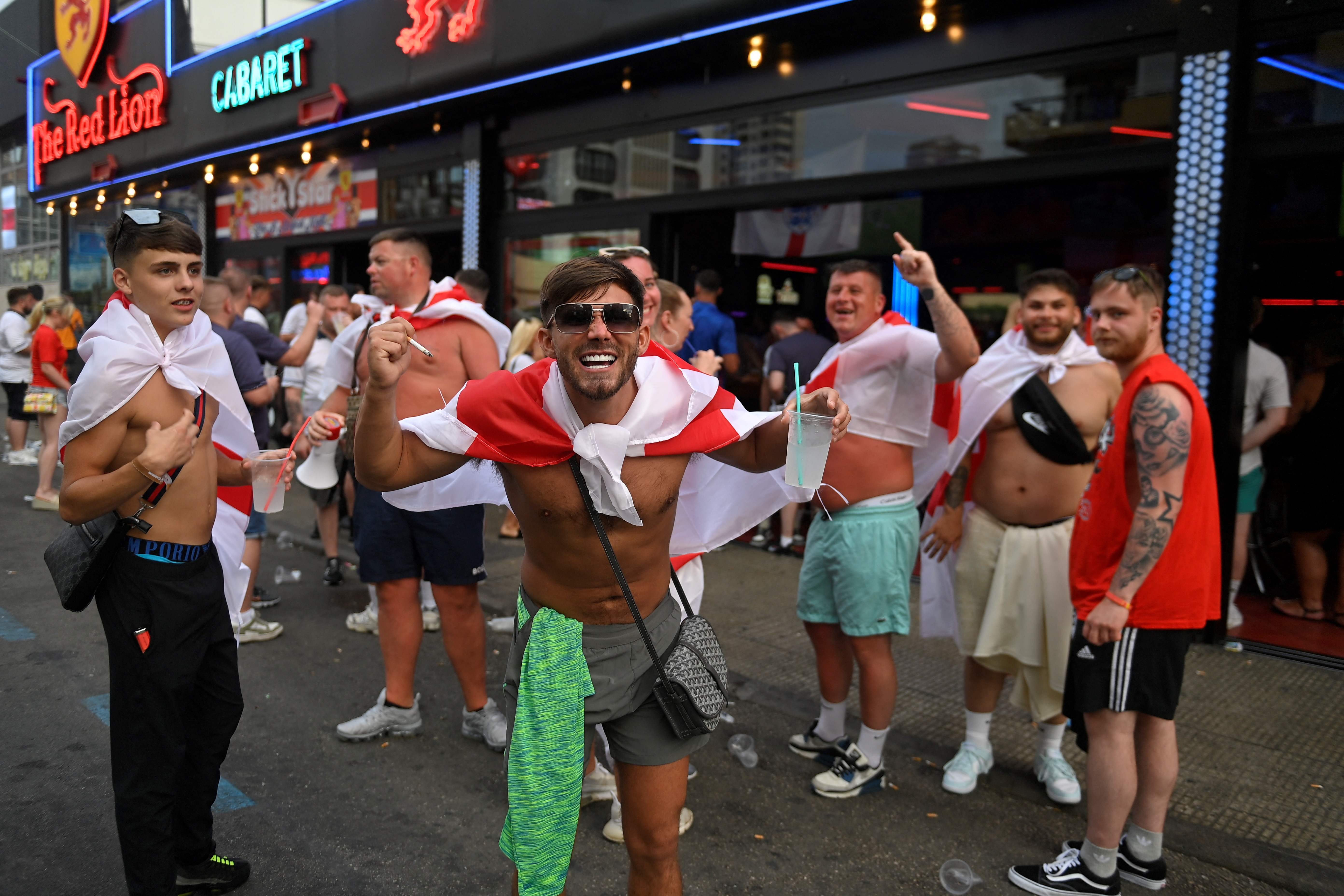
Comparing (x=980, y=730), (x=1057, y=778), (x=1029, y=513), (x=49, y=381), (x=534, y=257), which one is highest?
(x=534, y=257)

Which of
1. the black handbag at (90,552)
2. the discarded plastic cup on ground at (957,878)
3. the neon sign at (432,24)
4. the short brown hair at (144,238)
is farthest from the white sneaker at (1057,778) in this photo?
the neon sign at (432,24)

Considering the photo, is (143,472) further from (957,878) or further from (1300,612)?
(1300,612)

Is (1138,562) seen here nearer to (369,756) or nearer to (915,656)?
(915,656)

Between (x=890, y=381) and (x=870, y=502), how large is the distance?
50 centimetres

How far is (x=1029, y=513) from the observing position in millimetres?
3887

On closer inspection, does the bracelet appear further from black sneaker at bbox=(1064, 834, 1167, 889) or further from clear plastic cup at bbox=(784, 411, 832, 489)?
black sneaker at bbox=(1064, 834, 1167, 889)

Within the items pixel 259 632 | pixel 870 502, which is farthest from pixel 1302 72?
pixel 259 632

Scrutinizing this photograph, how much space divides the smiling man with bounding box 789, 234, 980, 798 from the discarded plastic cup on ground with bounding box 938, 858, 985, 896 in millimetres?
611

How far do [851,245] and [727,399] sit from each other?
20.0ft

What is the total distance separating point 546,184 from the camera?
9.85m

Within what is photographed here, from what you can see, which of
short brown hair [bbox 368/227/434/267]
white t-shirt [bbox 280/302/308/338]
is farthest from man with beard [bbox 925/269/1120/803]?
white t-shirt [bbox 280/302/308/338]

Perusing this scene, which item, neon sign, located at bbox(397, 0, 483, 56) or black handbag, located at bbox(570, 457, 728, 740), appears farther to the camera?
neon sign, located at bbox(397, 0, 483, 56)

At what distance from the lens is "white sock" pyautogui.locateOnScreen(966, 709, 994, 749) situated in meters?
3.99

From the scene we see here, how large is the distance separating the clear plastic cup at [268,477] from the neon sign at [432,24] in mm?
7565
